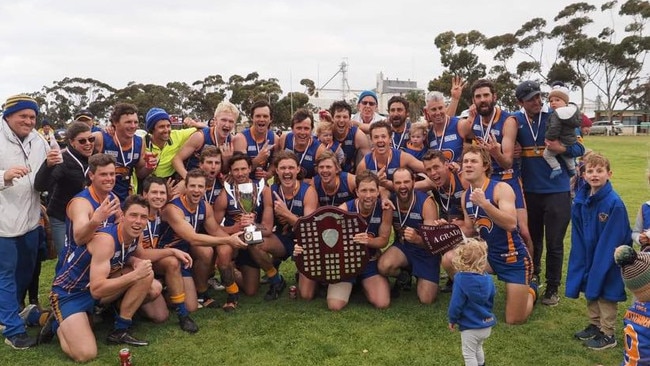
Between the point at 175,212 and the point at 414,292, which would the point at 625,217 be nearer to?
the point at 414,292

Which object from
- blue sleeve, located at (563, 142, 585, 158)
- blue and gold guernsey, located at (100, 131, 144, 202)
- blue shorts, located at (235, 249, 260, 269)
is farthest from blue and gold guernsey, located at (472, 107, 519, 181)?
blue and gold guernsey, located at (100, 131, 144, 202)

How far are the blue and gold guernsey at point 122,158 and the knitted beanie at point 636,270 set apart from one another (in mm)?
5057

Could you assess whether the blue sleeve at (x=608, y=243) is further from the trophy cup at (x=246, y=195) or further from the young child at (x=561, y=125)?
the trophy cup at (x=246, y=195)

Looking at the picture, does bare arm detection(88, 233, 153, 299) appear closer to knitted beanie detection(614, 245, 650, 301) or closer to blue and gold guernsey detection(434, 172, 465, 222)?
blue and gold guernsey detection(434, 172, 465, 222)

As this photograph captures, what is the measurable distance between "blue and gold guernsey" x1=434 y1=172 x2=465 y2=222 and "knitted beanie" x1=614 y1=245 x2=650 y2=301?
90.7 inches

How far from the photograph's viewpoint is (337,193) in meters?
5.94

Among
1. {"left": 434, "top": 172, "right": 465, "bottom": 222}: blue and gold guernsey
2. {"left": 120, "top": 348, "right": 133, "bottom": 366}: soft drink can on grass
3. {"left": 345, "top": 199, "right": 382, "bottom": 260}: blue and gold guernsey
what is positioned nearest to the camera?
{"left": 120, "top": 348, "right": 133, "bottom": 366}: soft drink can on grass

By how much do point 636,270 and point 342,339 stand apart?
250 cm

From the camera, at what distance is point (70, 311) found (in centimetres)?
445

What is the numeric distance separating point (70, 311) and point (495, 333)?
3917 millimetres

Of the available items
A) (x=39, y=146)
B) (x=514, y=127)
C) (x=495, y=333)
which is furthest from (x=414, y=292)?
(x=39, y=146)

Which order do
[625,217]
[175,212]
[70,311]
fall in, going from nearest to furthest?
1. [625,217]
2. [70,311]
3. [175,212]

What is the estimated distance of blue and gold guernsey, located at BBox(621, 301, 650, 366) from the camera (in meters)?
3.19

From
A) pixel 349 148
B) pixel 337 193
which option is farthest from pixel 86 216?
pixel 349 148
